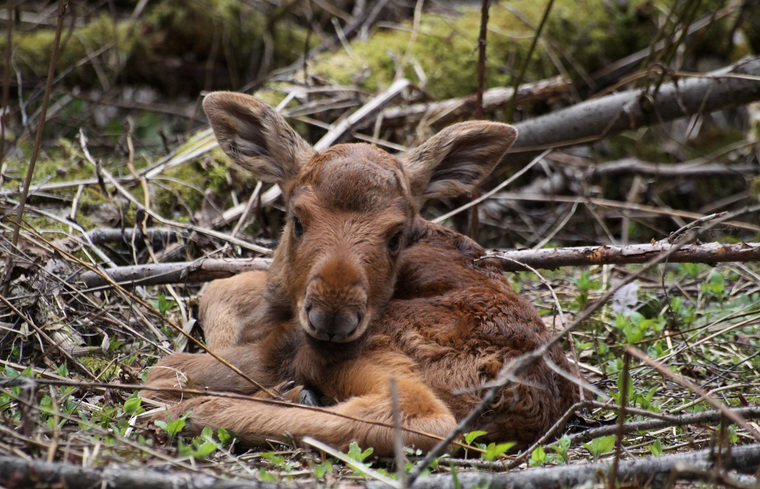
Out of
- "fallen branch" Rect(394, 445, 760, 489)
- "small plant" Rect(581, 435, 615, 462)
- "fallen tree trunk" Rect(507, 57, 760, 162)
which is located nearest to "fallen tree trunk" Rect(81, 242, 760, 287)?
"small plant" Rect(581, 435, 615, 462)

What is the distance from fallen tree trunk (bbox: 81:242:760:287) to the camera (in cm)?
435

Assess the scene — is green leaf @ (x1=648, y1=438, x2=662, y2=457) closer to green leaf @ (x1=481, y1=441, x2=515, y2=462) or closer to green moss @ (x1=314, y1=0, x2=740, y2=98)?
green leaf @ (x1=481, y1=441, x2=515, y2=462)

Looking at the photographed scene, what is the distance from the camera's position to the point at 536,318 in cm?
418

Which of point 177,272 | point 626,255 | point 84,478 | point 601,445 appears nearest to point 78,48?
point 177,272

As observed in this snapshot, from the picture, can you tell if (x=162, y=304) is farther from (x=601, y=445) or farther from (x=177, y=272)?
(x=601, y=445)

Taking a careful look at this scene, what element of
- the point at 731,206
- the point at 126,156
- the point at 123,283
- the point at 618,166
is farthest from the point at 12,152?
the point at 731,206

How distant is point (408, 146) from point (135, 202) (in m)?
2.71

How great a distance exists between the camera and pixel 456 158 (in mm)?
4973

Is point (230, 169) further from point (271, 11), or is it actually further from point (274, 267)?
point (271, 11)

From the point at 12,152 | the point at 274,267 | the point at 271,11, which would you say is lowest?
the point at 12,152

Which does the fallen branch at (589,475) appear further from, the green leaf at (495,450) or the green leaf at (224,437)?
the green leaf at (224,437)

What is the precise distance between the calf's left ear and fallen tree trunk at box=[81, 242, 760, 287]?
1.74 ft

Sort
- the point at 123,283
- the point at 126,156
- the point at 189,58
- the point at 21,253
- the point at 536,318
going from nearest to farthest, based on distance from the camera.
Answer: the point at 536,318 < the point at 21,253 < the point at 123,283 < the point at 126,156 < the point at 189,58

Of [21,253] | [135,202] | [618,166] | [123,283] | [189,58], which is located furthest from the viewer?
[189,58]
